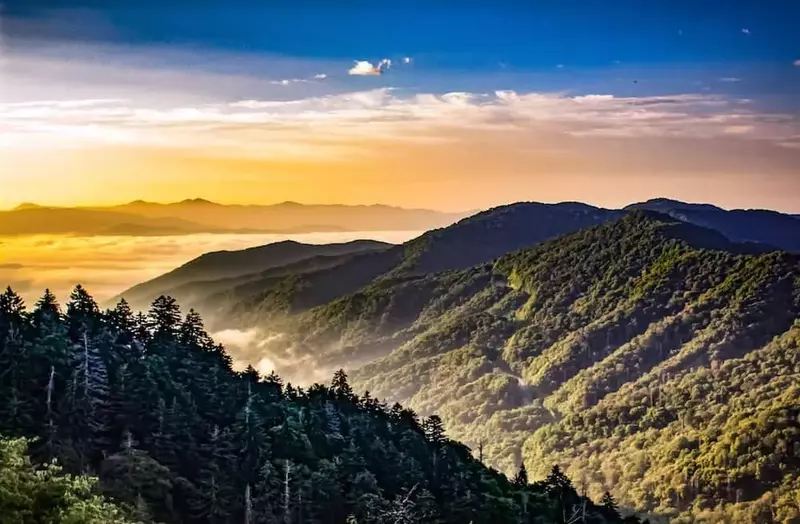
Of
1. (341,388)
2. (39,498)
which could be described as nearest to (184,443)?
(39,498)

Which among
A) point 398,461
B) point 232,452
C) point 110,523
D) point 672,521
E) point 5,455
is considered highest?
point 5,455

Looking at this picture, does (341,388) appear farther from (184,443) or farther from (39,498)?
(39,498)

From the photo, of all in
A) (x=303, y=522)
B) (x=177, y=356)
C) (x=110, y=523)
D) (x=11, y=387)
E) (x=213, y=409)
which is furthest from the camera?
(x=177, y=356)

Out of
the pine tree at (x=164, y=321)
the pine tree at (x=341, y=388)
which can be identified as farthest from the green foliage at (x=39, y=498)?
the pine tree at (x=341, y=388)

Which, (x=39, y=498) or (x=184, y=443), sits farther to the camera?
(x=184, y=443)

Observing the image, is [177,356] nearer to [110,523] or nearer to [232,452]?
[232,452]

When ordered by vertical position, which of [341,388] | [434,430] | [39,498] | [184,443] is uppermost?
[39,498]

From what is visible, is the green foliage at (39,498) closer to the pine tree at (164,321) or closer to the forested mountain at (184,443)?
the forested mountain at (184,443)

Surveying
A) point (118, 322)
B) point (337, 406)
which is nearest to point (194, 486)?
point (118, 322)

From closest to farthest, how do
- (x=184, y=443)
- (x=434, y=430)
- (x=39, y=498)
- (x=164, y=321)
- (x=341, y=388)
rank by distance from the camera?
(x=39, y=498)
(x=184, y=443)
(x=164, y=321)
(x=434, y=430)
(x=341, y=388)
